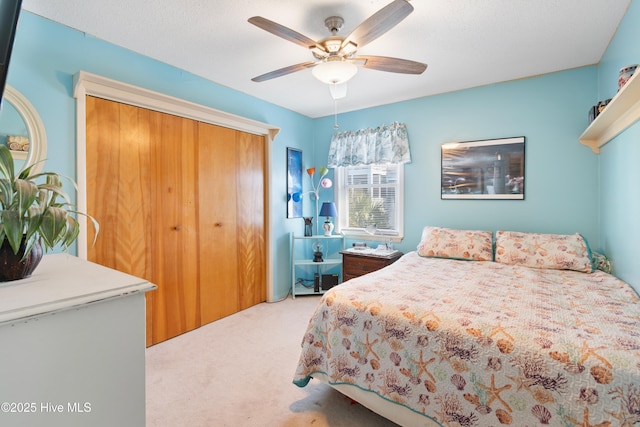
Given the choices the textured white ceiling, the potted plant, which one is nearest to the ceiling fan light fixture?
the textured white ceiling

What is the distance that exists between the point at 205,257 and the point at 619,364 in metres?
2.92

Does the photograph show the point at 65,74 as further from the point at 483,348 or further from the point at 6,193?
the point at 483,348

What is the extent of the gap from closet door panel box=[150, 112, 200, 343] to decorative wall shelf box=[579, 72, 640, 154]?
303 centimetres

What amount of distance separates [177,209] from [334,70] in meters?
1.84

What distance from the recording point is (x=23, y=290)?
2.80ft

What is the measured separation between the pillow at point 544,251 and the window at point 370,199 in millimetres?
1183

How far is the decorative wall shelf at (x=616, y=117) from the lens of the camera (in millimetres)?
1540

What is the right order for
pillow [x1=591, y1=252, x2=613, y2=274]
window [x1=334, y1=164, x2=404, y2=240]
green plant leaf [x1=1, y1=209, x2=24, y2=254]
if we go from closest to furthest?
green plant leaf [x1=1, y1=209, x2=24, y2=254] < pillow [x1=591, y1=252, x2=613, y2=274] < window [x1=334, y1=164, x2=404, y2=240]

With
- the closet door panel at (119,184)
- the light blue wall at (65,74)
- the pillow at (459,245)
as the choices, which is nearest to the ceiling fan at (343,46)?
the light blue wall at (65,74)

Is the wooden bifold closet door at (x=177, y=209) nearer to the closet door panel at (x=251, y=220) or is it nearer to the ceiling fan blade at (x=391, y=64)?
the closet door panel at (x=251, y=220)

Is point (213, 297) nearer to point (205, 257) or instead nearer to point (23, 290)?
point (205, 257)

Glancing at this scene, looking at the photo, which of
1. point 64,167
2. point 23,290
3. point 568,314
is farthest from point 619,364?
point 64,167

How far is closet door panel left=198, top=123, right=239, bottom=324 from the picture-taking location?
2965 mm

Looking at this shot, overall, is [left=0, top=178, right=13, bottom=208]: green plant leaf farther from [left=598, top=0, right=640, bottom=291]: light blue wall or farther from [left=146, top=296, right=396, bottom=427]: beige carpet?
[left=598, top=0, right=640, bottom=291]: light blue wall
